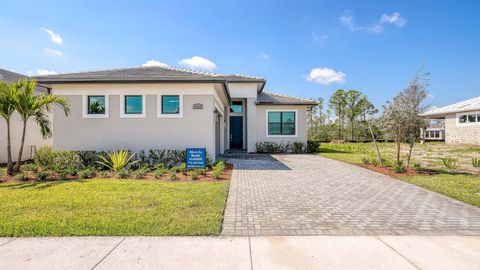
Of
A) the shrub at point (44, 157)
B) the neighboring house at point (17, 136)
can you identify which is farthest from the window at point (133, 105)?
the neighboring house at point (17, 136)

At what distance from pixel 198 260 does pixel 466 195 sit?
289 inches

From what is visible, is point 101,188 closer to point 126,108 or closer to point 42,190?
point 42,190

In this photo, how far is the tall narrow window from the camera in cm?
1811

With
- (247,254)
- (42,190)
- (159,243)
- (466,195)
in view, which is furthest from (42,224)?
(466,195)

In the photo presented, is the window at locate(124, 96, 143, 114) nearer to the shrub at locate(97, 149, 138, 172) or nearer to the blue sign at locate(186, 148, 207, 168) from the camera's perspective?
the shrub at locate(97, 149, 138, 172)

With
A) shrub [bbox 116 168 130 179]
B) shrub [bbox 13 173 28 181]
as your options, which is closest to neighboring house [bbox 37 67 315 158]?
shrub [bbox 116 168 130 179]

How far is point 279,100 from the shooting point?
59.7ft

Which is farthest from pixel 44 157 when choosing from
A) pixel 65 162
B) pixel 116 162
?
pixel 116 162

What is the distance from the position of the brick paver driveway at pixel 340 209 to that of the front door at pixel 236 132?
1121 cm

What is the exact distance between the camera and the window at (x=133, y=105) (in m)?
10.8

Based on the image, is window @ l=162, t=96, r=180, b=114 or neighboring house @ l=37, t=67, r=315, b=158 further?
window @ l=162, t=96, r=180, b=114

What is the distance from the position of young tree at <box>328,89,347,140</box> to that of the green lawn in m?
32.0

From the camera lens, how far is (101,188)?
6.79m

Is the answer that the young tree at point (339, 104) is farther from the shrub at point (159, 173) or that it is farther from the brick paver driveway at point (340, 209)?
the shrub at point (159, 173)
